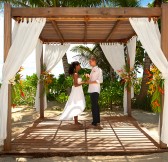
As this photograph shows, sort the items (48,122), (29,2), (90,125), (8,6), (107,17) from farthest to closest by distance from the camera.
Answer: (29,2)
(48,122)
(90,125)
(107,17)
(8,6)

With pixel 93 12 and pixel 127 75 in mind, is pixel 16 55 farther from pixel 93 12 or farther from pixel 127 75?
pixel 127 75

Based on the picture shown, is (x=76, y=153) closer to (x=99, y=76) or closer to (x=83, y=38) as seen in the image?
(x=99, y=76)

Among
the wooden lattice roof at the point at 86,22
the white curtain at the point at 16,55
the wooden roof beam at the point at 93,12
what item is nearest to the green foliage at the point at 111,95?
the wooden lattice roof at the point at 86,22

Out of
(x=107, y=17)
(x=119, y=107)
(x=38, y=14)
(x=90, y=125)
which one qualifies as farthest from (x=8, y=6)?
(x=119, y=107)

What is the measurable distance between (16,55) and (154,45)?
2.34 m

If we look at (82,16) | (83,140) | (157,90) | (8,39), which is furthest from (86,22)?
(83,140)

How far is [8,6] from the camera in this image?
5.41 m

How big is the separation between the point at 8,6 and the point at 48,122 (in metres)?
3.89

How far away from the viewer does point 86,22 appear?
21.8 feet

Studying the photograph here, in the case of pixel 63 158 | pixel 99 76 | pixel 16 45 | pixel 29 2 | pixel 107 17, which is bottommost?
pixel 63 158

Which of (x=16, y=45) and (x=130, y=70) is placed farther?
(x=130, y=70)

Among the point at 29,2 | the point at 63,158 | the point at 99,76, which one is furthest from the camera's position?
the point at 29,2

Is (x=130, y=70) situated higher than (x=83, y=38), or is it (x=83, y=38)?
(x=83, y=38)

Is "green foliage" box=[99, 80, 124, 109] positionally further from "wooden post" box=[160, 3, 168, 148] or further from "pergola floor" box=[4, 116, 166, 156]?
"wooden post" box=[160, 3, 168, 148]
